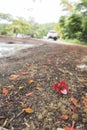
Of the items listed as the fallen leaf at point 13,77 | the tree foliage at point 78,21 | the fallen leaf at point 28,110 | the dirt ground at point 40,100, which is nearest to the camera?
the dirt ground at point 40,100

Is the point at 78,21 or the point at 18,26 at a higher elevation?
the point at 78,21

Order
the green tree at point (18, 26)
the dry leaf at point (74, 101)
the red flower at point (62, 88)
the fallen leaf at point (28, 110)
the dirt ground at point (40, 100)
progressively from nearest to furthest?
the dirt ground at point (40, 100), the fallen leaf at point (28, 110), the dry leaf at point (74, 101), the red flower at point (62, 88), the green tree at point (18, 26)

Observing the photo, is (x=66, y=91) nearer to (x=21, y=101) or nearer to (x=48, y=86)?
(x=48, y=86)

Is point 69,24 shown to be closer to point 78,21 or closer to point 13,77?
point 78,21

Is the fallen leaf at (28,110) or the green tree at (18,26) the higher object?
the green tree at (18,26)

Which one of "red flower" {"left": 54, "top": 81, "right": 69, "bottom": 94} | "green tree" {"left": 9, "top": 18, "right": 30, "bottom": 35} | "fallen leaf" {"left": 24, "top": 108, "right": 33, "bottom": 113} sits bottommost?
"fallen leaf" {"left": 24, "top": 108, "right": 33, "bottom": 113}

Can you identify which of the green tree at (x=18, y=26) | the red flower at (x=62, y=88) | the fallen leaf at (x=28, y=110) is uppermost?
the green tree at (x=18, y=26)

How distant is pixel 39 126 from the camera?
6.25ft

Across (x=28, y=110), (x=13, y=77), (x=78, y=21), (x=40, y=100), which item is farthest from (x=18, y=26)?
(x=28, y=110)

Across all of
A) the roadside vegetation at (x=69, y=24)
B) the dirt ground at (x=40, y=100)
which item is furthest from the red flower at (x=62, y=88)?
the roadside vegetation at (x=69, y=24)

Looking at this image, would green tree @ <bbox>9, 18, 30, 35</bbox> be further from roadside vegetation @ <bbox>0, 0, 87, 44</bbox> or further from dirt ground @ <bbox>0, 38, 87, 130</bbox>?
dirt ground @ <bbox>0, 38, 87, 130</bbox>

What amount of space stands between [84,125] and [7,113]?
0.79 meters

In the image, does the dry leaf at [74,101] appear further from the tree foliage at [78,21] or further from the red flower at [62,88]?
the tree foliage at [78,21]

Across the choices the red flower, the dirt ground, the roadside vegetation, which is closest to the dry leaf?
the dirt ground
